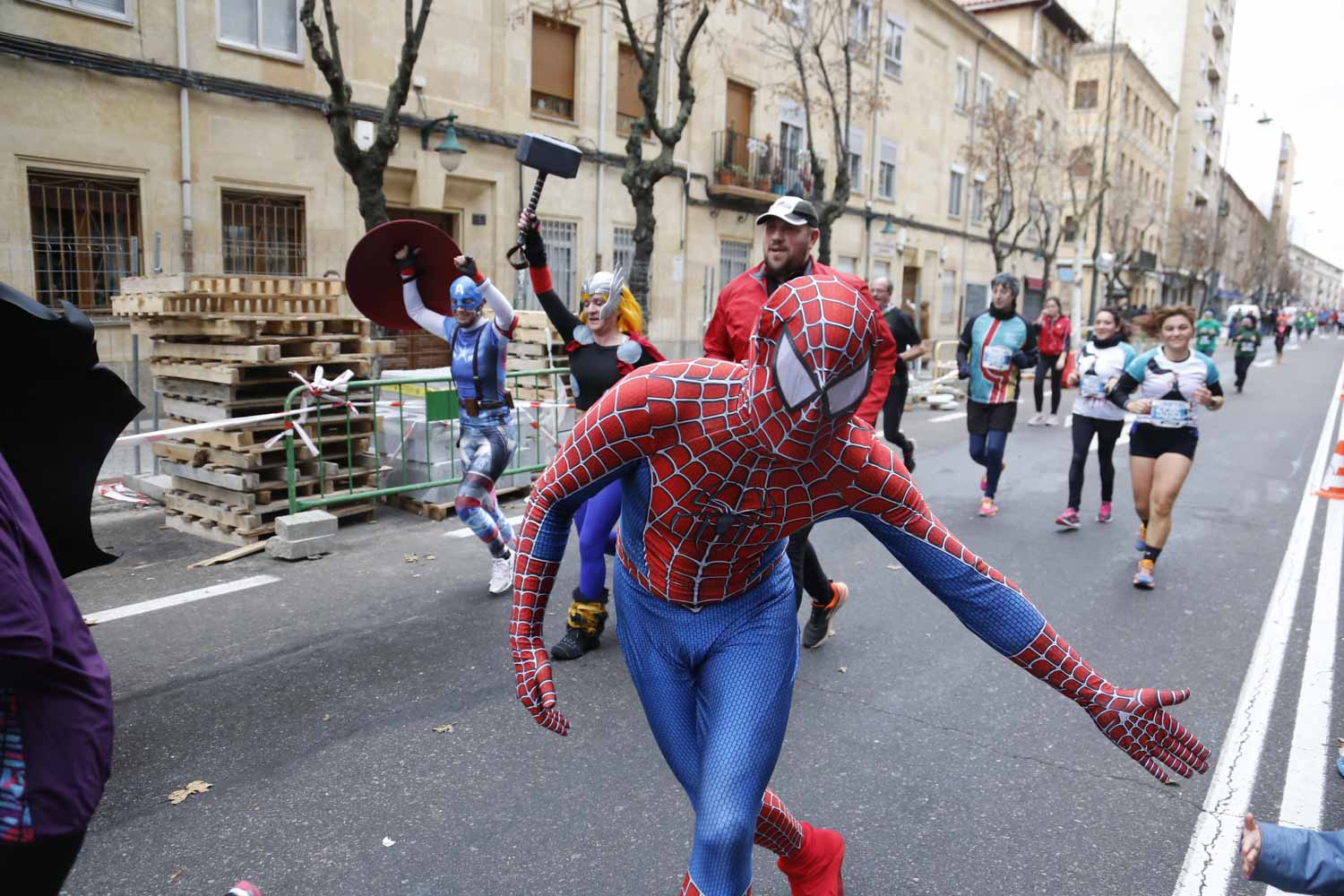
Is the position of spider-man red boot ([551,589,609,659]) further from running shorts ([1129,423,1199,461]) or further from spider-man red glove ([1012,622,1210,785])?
running shorts ([1129,423,1199,461])

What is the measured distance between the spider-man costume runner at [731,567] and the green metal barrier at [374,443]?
4.44 meters

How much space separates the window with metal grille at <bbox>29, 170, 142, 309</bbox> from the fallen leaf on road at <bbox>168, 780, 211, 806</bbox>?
10183mm

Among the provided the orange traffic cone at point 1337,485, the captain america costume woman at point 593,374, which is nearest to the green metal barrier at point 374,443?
the captain america costume woman at point 593,374

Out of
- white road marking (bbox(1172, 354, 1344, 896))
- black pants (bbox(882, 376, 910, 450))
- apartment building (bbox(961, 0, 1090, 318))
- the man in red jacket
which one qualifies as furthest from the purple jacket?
apartment building (bbox(961, 0, 1090, 318))

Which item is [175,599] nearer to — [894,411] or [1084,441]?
[1084,441]

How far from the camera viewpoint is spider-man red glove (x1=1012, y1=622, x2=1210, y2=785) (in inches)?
88.4

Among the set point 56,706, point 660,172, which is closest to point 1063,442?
point 660,172

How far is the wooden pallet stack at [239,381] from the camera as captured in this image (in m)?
7.28

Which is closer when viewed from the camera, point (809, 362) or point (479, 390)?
point (809, 362)

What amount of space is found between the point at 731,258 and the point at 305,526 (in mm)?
18540

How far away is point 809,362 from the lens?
72.9 inches

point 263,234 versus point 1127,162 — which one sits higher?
point 1127,162

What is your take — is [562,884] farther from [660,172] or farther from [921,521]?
[660,172]

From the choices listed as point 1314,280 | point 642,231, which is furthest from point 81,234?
point 1314,280
